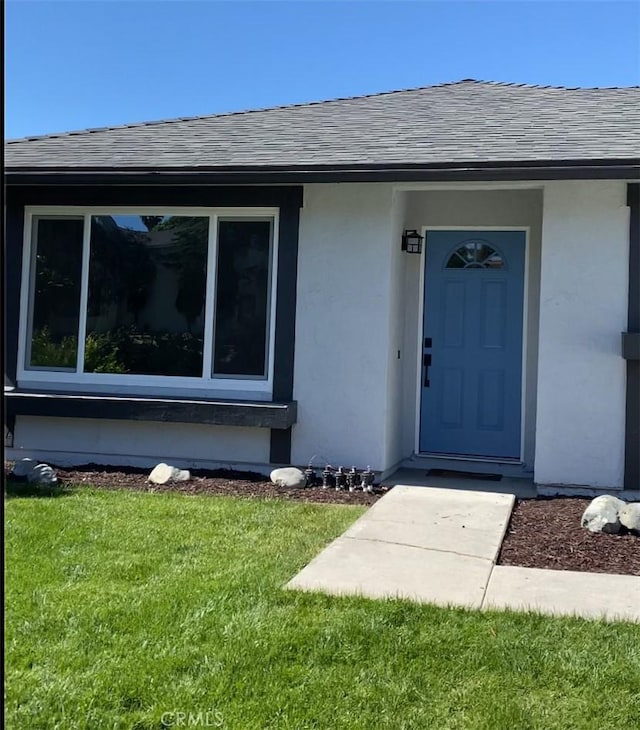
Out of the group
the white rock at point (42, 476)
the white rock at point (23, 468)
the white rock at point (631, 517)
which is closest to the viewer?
the white rock at point (631, 517)

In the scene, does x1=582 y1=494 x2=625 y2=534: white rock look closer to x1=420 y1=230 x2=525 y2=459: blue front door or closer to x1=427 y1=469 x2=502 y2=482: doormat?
x1=427 y1=469 x2=502 y2=482: doormat

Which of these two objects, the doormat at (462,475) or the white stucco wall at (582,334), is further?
the doormat at (462,475)

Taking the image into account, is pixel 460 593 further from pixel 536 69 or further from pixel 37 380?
pixel 536 69

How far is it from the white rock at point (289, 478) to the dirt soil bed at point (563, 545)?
195 cm

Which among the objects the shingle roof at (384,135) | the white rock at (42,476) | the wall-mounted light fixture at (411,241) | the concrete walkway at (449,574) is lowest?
the concrete walkway at (449,574)

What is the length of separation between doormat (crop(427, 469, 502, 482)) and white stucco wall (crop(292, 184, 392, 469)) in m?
0.71

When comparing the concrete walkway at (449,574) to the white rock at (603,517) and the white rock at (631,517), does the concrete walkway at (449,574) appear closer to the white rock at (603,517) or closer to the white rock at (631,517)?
the white rock at (603,517)

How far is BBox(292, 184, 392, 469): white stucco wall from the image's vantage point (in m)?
7.12

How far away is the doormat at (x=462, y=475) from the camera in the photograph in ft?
23.9

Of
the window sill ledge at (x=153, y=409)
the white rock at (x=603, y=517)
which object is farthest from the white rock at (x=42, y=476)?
the white rock at (x=603, y=517)

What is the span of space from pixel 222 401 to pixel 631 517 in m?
3.87

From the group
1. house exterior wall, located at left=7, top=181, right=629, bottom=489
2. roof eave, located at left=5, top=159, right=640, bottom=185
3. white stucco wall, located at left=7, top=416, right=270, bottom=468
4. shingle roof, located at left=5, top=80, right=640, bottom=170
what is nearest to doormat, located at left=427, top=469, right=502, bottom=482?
house exterior wall, located at left=7, top=181, right=629, bottom=489

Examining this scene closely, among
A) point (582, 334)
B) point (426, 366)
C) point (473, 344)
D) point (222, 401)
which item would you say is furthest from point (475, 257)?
point (222, 401)

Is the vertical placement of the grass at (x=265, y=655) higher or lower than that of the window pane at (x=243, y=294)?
lower
